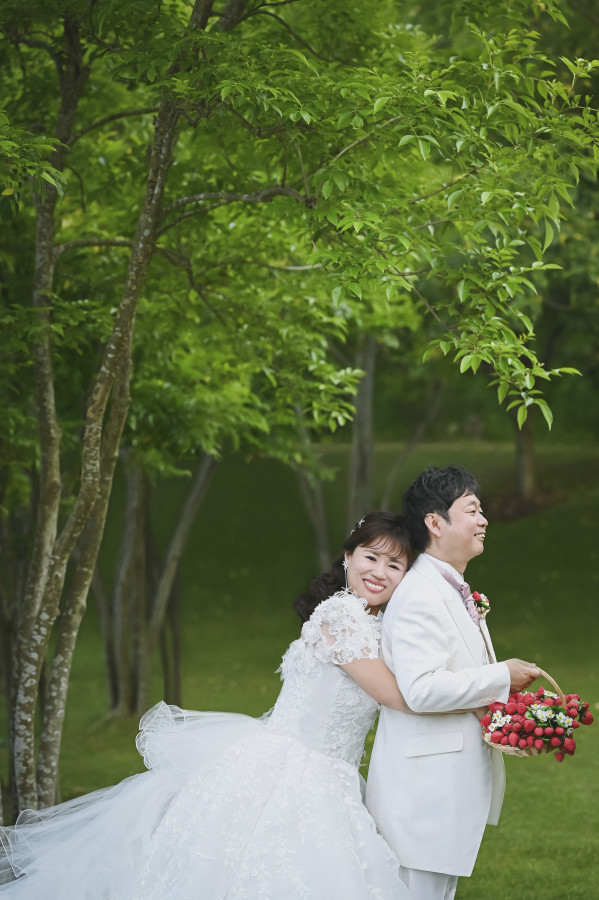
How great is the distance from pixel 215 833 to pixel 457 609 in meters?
1.23

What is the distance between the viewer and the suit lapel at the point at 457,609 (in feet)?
11.3

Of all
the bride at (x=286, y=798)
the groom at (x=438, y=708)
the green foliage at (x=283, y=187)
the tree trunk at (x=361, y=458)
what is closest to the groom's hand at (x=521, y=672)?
the groom at (x=438, y=708)

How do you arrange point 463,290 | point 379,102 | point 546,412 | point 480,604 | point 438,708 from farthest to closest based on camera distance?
point 463,290
point 546,412
point 379,102
point 480,604
point 438,708

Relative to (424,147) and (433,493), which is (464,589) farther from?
(424,147)

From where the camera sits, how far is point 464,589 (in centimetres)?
355

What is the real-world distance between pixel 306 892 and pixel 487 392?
23284 millimetres

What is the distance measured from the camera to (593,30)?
13.6 meters

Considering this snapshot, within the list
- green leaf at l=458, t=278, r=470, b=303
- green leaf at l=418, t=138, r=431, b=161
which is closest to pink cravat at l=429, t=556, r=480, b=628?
green leaf at l=458, t=278, r=470, b=303

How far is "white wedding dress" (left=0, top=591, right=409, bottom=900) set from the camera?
360 cm

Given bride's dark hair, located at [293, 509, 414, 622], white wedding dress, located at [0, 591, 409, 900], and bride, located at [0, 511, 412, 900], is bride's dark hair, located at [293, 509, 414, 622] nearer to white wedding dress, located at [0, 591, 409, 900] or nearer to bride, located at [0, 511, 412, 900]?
bride, located at [0, 511, 412, 900]

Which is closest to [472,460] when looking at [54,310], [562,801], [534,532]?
[534,532]

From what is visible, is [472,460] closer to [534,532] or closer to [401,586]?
[534,532]

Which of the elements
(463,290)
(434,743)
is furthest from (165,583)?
(434,743)

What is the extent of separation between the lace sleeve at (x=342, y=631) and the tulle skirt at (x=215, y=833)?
1.41ft
